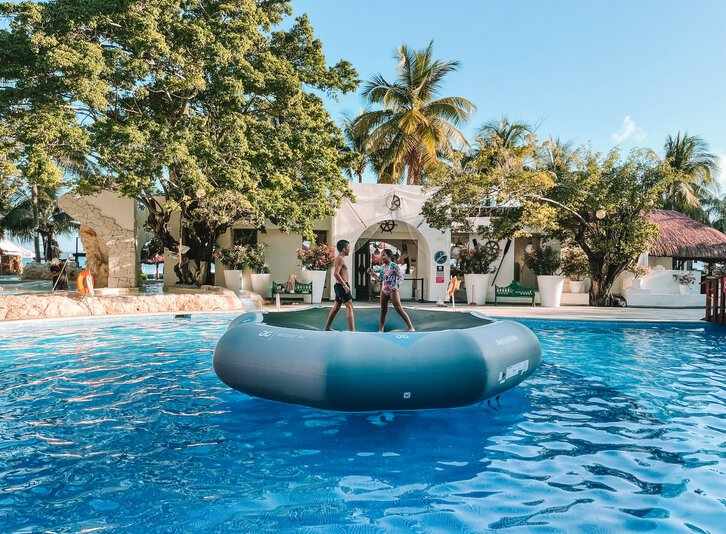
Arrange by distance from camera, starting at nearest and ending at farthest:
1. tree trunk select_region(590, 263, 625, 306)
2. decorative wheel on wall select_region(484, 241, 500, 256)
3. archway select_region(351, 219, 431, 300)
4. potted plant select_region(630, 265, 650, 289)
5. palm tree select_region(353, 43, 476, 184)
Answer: tree trunk select_region(590, 263, 625, 306) → potted plant select_region(630, 265, 650, 289) → decorative wheel on wall select_region(484, 241, 500, 256) → archway select_region(351, 219, 431, 300) → palm tree select_region(353, 43, 476, 184)

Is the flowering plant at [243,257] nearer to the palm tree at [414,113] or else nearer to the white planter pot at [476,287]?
the white planter pot at [476,287]

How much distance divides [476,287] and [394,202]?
4.30 meters

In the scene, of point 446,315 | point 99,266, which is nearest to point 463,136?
point 99,266

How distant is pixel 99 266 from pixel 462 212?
13.7 m

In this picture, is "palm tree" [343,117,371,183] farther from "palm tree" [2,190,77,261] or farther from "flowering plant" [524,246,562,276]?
"palm tree" [2,190,77,261]

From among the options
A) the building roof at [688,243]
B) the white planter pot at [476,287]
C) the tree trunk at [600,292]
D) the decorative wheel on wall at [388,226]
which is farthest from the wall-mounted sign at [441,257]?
the building roof at [688,243]

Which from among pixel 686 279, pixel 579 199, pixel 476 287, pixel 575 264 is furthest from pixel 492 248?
pixel 686 279

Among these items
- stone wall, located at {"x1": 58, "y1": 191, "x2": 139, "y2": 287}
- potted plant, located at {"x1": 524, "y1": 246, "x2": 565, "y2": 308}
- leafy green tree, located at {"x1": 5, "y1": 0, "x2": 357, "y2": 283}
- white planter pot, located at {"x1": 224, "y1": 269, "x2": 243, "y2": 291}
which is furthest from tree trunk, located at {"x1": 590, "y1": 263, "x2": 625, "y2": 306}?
stone wall, located at {"x1": 58, "y1": 191, "x2": 139, "y2": 287}

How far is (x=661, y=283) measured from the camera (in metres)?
20.7

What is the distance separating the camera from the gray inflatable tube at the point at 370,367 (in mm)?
5414

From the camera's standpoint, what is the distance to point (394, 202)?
19234 millimetres

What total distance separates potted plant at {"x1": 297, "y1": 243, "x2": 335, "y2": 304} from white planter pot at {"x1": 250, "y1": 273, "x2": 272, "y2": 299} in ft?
5.09

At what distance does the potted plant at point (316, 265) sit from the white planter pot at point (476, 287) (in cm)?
501

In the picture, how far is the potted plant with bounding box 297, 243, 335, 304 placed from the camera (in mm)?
18094
